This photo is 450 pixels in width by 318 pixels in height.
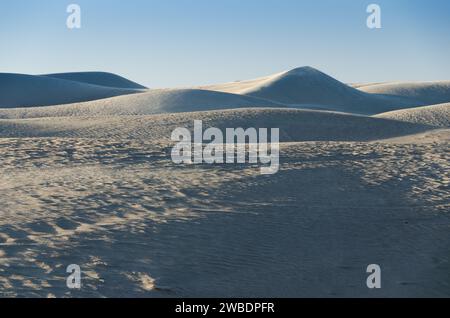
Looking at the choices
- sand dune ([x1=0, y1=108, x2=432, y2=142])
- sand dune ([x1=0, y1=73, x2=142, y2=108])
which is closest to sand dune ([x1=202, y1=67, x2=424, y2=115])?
sand dune ([x1=0, y1=73, x2=142, y2=108])

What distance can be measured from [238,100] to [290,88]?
30938 millimetres

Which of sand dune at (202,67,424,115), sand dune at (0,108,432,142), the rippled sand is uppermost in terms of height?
sand dune at (202,67,424,115)

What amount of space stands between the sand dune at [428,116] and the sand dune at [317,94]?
3218cm

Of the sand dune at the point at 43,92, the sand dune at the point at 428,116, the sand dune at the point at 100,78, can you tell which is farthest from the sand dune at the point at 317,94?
the sand dune at the point at 100,78

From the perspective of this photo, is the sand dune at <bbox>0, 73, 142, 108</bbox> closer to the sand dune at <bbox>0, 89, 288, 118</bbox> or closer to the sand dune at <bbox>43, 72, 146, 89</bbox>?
the sand dune at <bbox>0, 89, 288, 118</bbox>

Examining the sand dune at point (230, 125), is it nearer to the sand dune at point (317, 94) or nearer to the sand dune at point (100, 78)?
the sand dune at point (317, 94)

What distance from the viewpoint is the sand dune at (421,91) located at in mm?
81125

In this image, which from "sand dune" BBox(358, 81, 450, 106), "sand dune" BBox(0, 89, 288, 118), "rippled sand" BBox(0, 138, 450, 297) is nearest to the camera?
"rippled sand" BBox(0, 138, 450, 297)

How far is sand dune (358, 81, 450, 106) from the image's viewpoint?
8112 centimetres

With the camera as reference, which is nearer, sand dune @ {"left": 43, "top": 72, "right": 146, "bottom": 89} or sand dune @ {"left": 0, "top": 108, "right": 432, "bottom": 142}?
sand dune @ {"left": 0, "top": 108, "right": 432, "bottom": 142}

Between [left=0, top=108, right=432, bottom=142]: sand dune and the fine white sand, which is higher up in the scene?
[left=0, top=108, right=432, bottom=142]: sand dune

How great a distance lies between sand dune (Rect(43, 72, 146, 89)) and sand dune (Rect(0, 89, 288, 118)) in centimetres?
7005

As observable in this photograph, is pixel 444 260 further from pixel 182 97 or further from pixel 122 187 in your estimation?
pixel 182 97

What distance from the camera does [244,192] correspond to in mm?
11516
